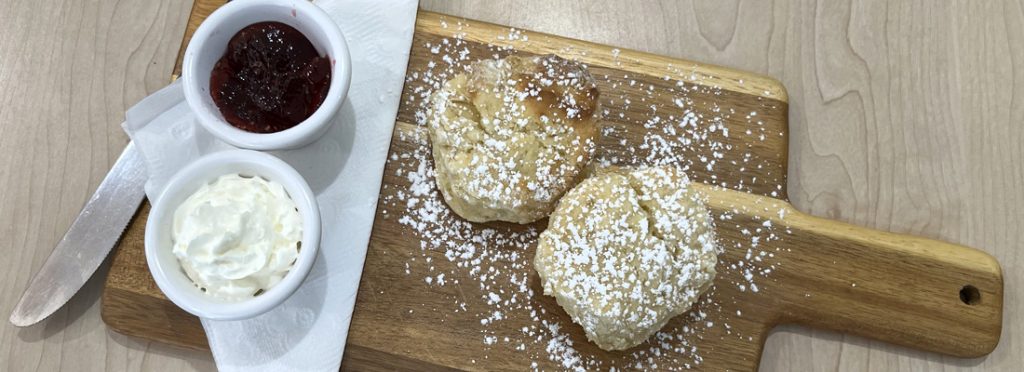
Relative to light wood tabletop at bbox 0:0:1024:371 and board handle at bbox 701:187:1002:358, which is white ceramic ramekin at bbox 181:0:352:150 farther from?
board handle at bbox 701:187:1002:358

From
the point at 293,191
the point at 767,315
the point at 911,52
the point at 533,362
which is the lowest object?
the point at 533,362

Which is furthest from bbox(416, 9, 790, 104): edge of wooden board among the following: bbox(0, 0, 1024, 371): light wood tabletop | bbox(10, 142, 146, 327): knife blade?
bbox(10, 142, 146, 327): knife blade

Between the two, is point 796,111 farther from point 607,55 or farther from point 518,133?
point 518,133

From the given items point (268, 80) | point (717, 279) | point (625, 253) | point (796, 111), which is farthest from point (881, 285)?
point (268, 80)

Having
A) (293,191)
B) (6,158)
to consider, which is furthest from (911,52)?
(6,158)

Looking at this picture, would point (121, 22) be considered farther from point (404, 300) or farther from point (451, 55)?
point (404, 300)

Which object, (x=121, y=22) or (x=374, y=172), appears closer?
(x=374, y=172)

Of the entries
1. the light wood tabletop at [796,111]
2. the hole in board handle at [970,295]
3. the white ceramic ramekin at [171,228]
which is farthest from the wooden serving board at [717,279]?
the white ceramic ramekin at [171,228]
